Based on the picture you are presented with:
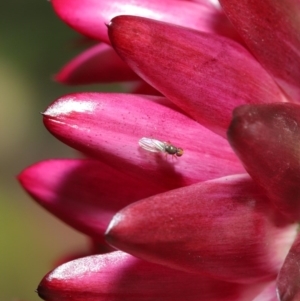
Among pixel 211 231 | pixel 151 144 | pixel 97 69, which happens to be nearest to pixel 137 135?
pixel 151 144

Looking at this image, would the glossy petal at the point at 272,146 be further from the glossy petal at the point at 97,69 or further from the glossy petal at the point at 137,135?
the glossy petal at the point at 97,69

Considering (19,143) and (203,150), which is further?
(19,143)

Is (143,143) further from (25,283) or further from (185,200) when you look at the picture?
(25,283)

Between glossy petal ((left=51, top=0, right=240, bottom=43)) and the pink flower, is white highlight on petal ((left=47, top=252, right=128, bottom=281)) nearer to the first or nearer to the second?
the pink flower

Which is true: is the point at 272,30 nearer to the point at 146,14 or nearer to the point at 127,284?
the point at 146,14

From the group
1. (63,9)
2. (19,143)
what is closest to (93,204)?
(63,9)

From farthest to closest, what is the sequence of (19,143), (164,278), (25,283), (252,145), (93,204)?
1. (19,143)
2. (25,283)
3. (93,204)
4. (164,278)
5. (252,145)
